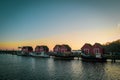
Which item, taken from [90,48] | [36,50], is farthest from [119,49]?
[36,50]

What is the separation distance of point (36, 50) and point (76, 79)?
115 meters

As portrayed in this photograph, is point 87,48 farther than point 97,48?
Yes

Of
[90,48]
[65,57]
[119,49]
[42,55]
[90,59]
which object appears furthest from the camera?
[42,55]

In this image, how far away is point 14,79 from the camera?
3462 cm

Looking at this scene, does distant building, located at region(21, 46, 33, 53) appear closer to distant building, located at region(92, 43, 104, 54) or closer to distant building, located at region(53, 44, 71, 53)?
distant building, located at region(53, 44, 71, 53)

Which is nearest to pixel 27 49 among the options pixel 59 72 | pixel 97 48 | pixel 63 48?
pixel 63 48

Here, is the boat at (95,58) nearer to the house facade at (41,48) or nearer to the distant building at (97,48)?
the distant building at (97,48)

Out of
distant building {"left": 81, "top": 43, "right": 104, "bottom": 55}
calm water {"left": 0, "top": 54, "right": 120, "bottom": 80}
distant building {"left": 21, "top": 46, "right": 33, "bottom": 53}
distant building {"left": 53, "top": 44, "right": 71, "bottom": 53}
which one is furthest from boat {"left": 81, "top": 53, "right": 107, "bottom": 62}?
distant building {"left": 21, "top": 46, "right": 33, "bottom": 53}

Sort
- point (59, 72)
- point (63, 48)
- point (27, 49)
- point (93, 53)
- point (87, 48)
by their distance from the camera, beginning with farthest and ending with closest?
1. point (27, 49)
2. point (63, 48)
3. point (87, 48)
4. point (93, 53)
5. point (59, 72)

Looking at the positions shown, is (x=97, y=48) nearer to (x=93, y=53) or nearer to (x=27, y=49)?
(x=93, y=53)

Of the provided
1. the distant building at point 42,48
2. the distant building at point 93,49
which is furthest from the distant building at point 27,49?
the distant building at point 93,49

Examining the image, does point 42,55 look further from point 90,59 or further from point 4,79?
point 4,79

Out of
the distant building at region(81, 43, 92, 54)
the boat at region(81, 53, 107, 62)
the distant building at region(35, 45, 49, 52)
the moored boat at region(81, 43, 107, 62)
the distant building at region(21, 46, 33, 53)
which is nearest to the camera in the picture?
the boat at region(81, 53, 107, 62)

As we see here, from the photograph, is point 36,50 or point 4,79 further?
point 36,50
